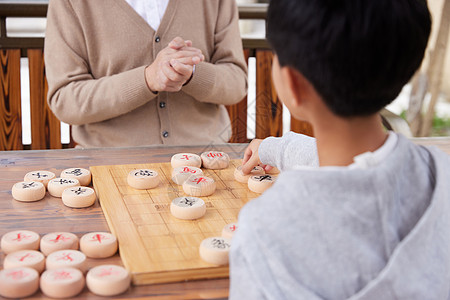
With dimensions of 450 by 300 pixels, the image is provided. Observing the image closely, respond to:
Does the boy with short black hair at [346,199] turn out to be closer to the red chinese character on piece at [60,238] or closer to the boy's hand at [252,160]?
the red chinese character on piece at [60,238]

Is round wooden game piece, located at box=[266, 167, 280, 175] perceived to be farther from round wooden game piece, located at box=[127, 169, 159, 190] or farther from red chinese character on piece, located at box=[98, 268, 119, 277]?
red chinese character on piece, located at box=[98, 268, 119, 277]

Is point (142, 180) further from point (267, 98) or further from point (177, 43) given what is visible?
point (267, 98)

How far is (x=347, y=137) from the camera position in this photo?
0.76m

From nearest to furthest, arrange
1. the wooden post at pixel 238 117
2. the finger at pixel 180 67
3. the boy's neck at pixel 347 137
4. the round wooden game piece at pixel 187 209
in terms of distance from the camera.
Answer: the boy's neck at pixel 347 137, the round wooden game piece at pixel 187 209, the finger at pixel 180 67, the wooden post at pixel 238 117

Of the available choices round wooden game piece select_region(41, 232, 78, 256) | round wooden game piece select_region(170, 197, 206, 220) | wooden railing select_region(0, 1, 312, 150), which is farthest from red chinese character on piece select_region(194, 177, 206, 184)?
wooden railing select_region(0, 1, 312, 150)

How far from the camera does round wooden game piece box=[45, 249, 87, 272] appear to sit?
33.2 inches

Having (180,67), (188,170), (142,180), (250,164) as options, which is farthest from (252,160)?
(180,67)

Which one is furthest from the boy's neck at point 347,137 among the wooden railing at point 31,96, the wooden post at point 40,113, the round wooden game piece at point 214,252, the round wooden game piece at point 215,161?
the wooden post at point 40,113

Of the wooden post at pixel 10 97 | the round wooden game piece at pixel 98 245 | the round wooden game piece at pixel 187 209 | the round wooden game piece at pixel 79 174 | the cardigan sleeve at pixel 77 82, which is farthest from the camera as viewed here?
the wooden post at pixel 10 97

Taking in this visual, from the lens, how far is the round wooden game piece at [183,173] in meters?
1.20

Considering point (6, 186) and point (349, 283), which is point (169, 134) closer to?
point (6, 186)

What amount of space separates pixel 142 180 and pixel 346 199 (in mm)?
578

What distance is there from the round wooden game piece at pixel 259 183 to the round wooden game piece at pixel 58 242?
0.41m

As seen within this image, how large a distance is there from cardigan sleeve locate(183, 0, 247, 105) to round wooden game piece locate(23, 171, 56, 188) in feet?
1.99
